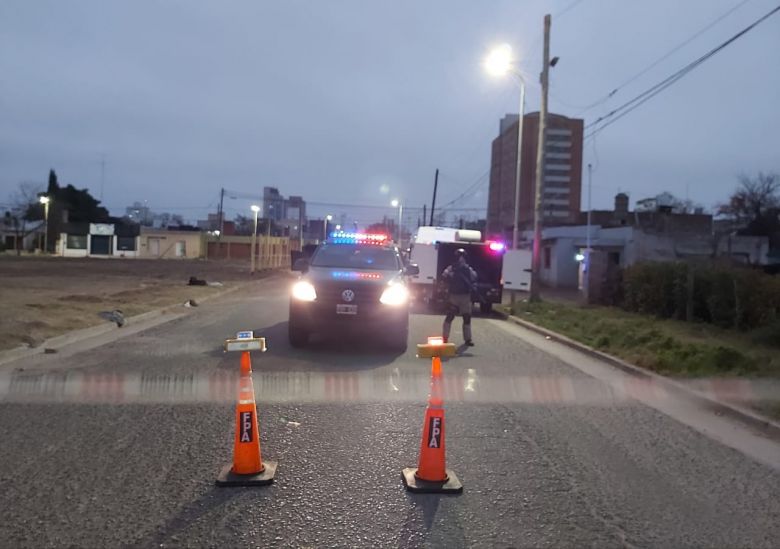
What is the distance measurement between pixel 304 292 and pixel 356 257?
1720 mm

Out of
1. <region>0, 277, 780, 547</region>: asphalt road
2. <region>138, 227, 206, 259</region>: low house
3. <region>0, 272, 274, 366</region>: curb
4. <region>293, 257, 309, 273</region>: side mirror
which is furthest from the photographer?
<region>138, 227, 206, 259</region>: low house

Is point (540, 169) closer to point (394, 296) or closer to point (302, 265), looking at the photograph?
point (302, 265)

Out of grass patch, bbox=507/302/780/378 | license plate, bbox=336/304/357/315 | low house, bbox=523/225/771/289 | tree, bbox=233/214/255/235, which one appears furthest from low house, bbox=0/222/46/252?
license plate, bbox=336/304/357/315

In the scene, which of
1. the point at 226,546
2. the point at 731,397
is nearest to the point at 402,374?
the point at 731,397

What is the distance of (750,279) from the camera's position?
16312 millimetres

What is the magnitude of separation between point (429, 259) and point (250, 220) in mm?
113644

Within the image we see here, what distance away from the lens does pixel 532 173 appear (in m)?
78.4

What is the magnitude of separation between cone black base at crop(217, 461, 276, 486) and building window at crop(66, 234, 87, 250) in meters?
99.0

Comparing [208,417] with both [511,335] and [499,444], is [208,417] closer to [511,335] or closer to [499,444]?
[499,444]

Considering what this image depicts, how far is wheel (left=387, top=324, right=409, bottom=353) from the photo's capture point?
12.2m

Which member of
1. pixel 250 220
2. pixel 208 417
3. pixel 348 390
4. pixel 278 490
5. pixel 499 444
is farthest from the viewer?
pixel 250 220

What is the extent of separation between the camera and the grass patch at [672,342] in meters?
10.9

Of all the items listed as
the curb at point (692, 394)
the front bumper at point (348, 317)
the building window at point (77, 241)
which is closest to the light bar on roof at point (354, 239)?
the front bumper at point (348, 317)

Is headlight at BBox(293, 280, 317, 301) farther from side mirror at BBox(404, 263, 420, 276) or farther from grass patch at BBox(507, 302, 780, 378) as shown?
grass patch at BBox(507, 302, 780, 378)
